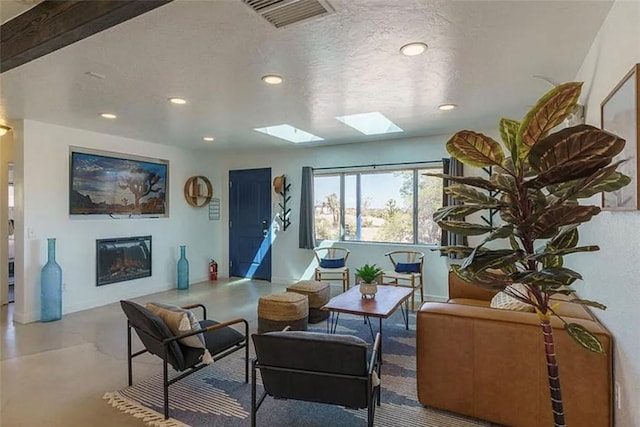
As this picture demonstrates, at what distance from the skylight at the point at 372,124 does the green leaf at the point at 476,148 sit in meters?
3.13

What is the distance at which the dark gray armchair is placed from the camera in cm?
186

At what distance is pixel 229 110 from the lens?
3.93 metres

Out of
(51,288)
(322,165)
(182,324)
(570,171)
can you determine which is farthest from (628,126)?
(51,288)

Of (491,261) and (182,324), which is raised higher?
(491,261)

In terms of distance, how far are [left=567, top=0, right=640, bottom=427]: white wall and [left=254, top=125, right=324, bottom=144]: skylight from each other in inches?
146

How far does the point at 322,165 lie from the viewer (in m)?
6.20

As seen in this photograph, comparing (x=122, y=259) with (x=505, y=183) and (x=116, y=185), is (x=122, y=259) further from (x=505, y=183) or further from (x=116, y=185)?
(x=505, y=183)

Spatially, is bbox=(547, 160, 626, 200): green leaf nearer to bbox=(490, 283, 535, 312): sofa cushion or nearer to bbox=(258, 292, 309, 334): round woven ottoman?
bbox=(490, 283, 535, 312): sofa cushion

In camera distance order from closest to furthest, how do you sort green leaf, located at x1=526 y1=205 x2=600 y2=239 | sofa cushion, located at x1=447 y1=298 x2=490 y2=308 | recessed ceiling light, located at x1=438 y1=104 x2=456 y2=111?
green leaf, located at x1=526 y1=205 x2=600 y2=239 → sofa cushion, located at x1=447 y1=298 x2=490 y2=308 → recessed ceiling light, located at x1=438 y1=104 x2=456 y2=111

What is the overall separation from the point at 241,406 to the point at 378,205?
397 cm

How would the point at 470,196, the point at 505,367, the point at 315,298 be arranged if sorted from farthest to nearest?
the point at 315,298
the point at 505,367
the point at 470,196

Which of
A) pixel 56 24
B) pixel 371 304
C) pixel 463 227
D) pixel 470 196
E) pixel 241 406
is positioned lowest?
pixel 241 406

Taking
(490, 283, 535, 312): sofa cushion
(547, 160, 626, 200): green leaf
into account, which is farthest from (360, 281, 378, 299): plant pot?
(547, 160, 626, 200): green leaf

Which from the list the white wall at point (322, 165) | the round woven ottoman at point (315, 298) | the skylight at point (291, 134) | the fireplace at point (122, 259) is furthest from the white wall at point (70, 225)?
the round woven ottoman at point (315, 298)
